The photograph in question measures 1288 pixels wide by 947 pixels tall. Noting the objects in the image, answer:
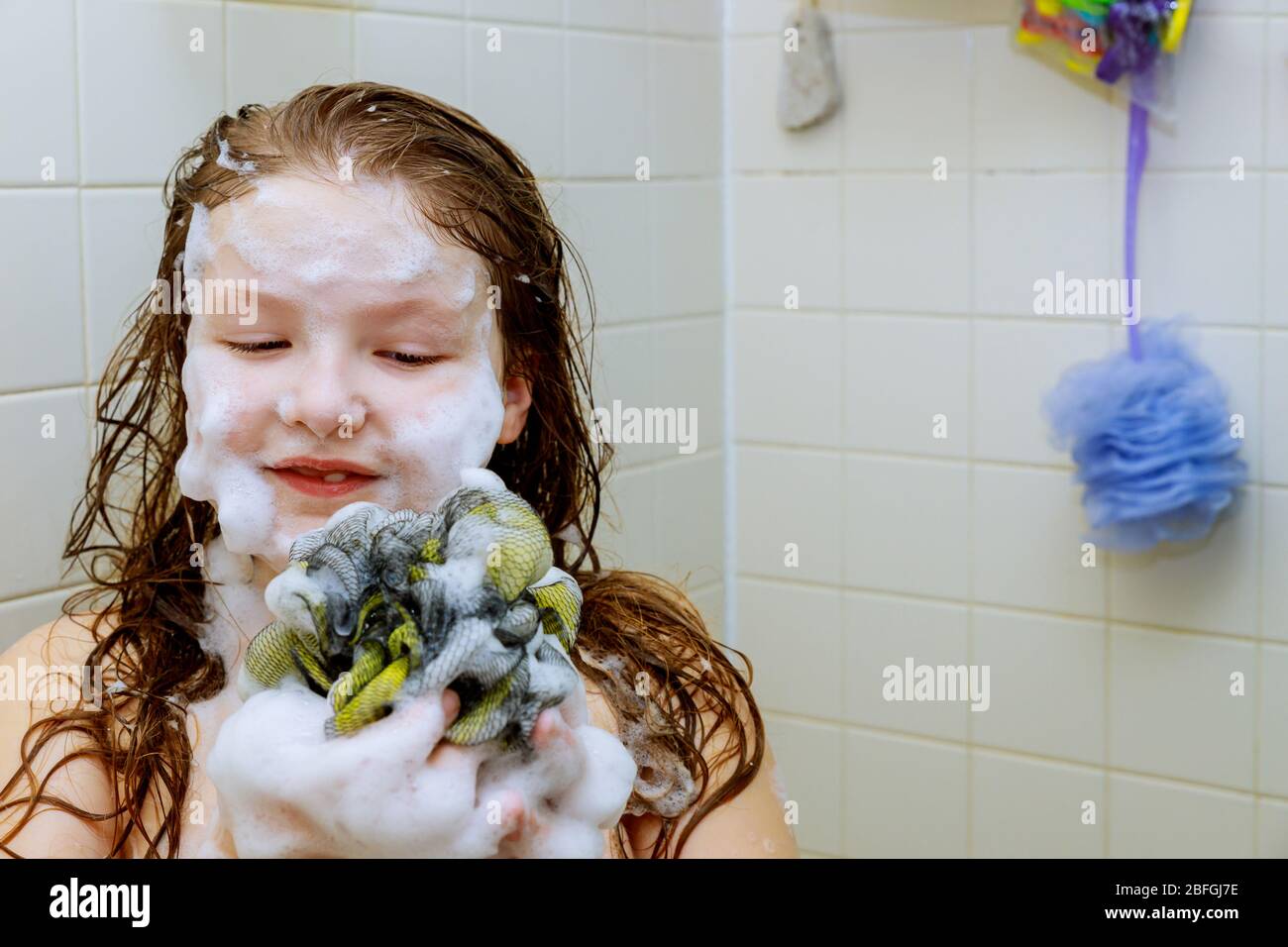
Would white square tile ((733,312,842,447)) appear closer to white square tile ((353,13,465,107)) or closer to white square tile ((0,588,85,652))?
white square tile ((353,13,465,107))

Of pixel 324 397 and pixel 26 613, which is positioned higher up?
pixel 324 397

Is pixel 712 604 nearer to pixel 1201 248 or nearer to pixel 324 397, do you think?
pixel 1201 248

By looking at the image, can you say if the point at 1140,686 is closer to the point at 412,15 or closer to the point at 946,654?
the point at 946,654

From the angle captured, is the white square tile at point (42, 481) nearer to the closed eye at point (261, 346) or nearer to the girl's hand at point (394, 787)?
the closed eye at point (261, 346)

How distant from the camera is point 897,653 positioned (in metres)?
1.79

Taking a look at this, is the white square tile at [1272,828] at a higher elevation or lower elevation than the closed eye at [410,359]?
lower

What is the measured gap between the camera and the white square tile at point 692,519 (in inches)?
70.4

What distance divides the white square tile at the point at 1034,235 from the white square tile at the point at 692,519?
399 millimetres

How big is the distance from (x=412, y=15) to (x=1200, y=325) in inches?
34.3

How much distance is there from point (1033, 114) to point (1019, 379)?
0.29m

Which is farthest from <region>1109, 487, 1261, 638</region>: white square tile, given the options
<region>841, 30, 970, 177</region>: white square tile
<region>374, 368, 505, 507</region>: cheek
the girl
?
<region>374, 368, 505, 507</region>: cheek

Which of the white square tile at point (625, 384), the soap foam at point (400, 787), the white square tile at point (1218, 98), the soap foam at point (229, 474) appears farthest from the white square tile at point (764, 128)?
the soap foam at point (400, 787)

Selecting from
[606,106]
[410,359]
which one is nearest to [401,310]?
[410,359]

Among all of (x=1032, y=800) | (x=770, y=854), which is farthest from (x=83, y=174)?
(x=1032, y=800)
